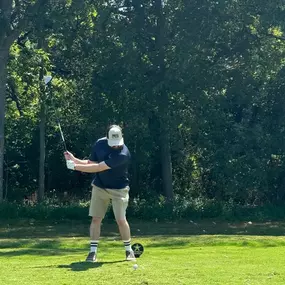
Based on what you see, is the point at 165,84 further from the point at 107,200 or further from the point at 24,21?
the point at 107,200

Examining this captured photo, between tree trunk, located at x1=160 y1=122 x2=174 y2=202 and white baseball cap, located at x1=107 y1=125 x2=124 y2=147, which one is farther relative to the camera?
tree trunk, located at x1=160 y1=122 x2=174 y2=202

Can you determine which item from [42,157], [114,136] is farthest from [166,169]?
[114,136]

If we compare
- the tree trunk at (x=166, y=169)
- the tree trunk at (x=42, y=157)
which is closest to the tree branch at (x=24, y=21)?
the tree trunk at (x=42, y=157)

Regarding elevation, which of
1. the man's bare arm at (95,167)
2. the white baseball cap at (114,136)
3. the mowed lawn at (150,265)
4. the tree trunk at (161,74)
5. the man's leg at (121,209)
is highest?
the tree trunk at (161,74)

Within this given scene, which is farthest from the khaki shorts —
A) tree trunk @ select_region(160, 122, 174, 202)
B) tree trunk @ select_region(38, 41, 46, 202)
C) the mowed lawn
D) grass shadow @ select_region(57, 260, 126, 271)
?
tree trunk @ select_region(160, 122, 174, 202)

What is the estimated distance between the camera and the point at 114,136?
9570mm

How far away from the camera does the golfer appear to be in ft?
31.4

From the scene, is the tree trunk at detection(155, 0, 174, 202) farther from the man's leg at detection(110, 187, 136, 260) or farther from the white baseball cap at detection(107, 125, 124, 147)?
the white baseball cap at detection(107, 125, 124, 147)

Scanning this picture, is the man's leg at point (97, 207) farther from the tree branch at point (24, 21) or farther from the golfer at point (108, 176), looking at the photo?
the tree branch at point (24, 21)

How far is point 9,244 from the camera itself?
A: 1435cm

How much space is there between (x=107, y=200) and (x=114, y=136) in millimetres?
927

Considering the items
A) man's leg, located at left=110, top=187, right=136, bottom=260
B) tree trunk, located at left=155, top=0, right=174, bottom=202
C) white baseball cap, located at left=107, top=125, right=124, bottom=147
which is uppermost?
tree trunk, located at left=155, top=0, right=174, bottom=202

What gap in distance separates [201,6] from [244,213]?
674cm

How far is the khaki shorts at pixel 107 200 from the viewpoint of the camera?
9852 mm
